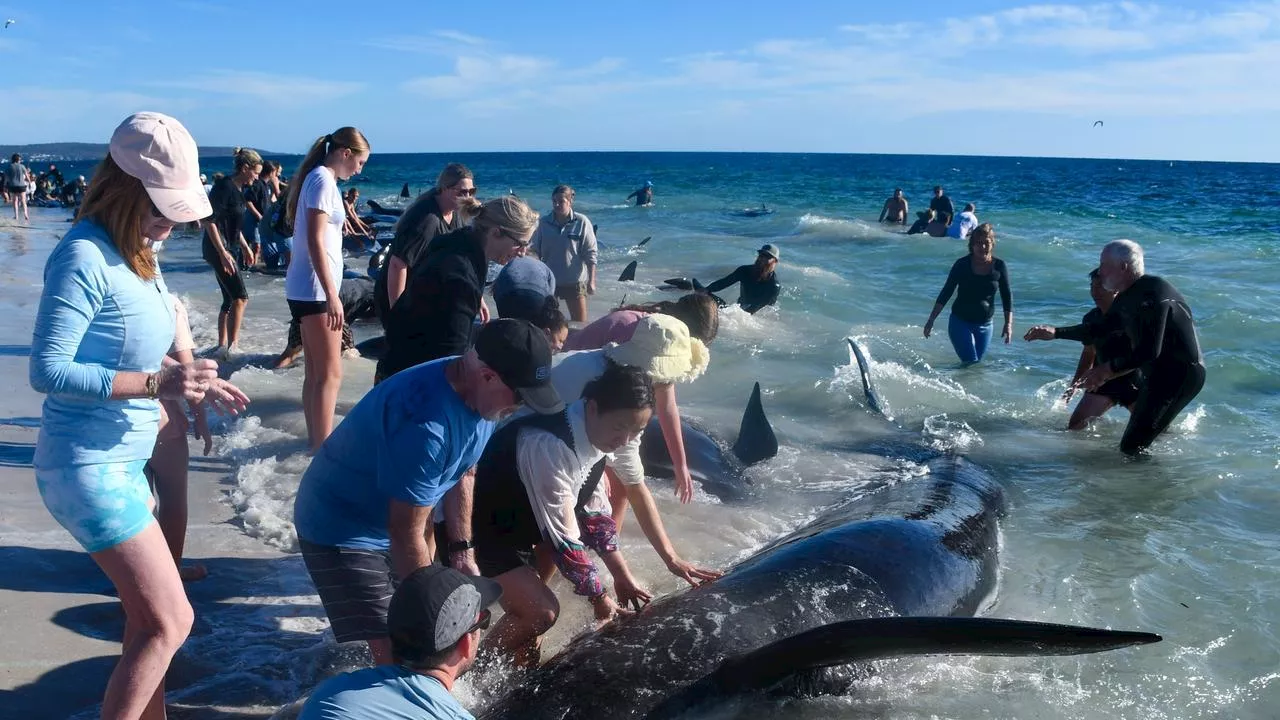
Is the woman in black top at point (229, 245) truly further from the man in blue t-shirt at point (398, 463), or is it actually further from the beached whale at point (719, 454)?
the man in blue t-shirt at point (398, 463)

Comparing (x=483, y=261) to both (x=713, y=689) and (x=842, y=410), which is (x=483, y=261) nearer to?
(x=713, y=689)

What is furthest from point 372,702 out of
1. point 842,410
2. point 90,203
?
point 842,410

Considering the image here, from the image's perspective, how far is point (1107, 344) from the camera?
7461 millimetres

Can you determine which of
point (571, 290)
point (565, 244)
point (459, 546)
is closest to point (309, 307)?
point (459, 546)

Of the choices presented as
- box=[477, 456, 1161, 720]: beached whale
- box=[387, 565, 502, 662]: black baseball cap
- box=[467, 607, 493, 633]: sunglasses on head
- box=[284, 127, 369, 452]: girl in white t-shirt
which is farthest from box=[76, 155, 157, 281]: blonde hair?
box=[284, 127, 369, 452]: girl in white t-shirt

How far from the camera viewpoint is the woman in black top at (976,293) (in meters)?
10.2

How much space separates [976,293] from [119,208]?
9.09 metres

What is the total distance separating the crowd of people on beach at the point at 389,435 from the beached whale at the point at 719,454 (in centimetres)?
172

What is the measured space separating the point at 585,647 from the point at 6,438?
4.56 meters

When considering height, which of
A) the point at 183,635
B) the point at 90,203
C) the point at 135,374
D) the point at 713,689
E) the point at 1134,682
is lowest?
the point at 1134,682

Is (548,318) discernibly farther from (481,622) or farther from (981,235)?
(981,235)

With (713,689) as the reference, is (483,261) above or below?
above

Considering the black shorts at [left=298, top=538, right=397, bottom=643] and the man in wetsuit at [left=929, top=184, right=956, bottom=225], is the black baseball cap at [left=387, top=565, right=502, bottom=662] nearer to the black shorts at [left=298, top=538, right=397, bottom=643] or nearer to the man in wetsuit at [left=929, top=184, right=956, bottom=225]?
the black shorts at [left=298, top=538, right=397, bottom=643]

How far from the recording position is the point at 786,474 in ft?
23.9
